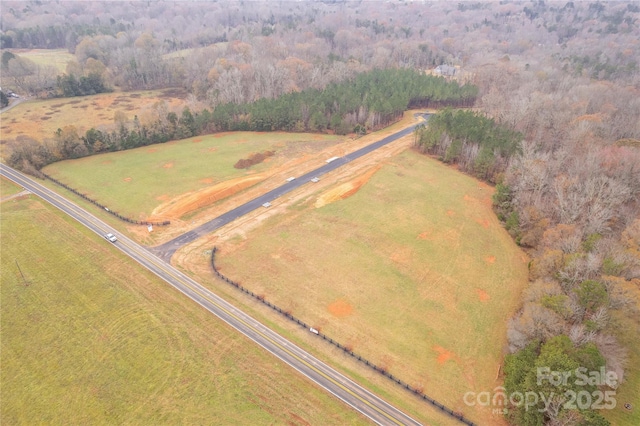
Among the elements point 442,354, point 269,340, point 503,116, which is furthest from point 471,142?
point 269,340

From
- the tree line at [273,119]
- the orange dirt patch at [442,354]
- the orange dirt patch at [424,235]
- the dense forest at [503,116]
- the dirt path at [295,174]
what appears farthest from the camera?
the tree line at [273,119]

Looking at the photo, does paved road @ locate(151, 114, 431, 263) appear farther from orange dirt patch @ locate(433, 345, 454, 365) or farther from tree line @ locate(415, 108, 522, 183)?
orange dirt patch @ locate(433, 345, 454, 365)

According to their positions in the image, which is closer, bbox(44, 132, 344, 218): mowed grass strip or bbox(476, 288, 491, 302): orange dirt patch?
bbox(476, 288, 491, 302): orange dirt patch

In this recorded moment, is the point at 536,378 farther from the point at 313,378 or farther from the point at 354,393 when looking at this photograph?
the point at 313,378

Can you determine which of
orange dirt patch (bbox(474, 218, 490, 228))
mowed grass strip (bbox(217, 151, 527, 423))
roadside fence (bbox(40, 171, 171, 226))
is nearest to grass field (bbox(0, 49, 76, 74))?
roadside fence (bbox(40, 171, 171, 226))

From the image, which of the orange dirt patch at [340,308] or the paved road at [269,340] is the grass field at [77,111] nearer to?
the paved road at [269,340]

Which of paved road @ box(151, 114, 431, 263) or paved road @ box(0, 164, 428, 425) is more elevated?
paved road @ box(151, 114, 431, 263)

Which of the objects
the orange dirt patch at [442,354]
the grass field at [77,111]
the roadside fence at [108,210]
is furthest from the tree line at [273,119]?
the orange dirt patch at [442,354]
